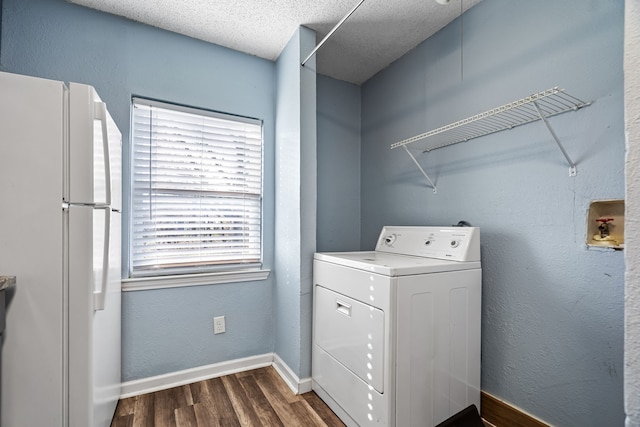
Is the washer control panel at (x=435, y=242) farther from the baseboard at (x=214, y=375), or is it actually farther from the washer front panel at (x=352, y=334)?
the baseboard at (x=214, y=375)

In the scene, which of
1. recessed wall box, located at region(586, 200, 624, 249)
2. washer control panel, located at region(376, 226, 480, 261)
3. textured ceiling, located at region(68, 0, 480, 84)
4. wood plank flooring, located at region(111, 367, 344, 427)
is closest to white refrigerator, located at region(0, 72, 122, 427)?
wood plank flooring, located at region(111, 367, 344, 427)

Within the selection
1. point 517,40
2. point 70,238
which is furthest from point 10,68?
point 517,40

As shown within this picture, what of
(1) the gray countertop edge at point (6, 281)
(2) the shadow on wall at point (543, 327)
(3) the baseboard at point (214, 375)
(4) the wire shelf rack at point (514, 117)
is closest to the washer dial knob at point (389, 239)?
(4) the wire shelf rack at point (514, 117)

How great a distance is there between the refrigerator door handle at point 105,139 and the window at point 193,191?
27.0 inches

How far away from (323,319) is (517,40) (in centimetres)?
198

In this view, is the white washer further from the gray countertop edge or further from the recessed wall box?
the gray countertop edge

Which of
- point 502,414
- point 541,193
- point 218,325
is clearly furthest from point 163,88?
point 502,414

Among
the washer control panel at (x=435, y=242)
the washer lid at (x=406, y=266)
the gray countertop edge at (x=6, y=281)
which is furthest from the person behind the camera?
the washer control panel at (x=435, y=242)

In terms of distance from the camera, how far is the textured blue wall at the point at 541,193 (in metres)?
1.26

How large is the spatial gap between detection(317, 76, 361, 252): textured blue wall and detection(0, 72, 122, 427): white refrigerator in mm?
1734

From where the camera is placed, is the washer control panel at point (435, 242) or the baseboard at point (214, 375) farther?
the baseboard at point (214, 375)

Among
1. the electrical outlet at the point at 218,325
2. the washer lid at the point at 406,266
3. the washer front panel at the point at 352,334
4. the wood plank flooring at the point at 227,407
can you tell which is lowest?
the wood plank flooring at the point at 227,407

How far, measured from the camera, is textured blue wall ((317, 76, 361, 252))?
267 centimetres

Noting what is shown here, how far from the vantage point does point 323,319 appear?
6.15ft
